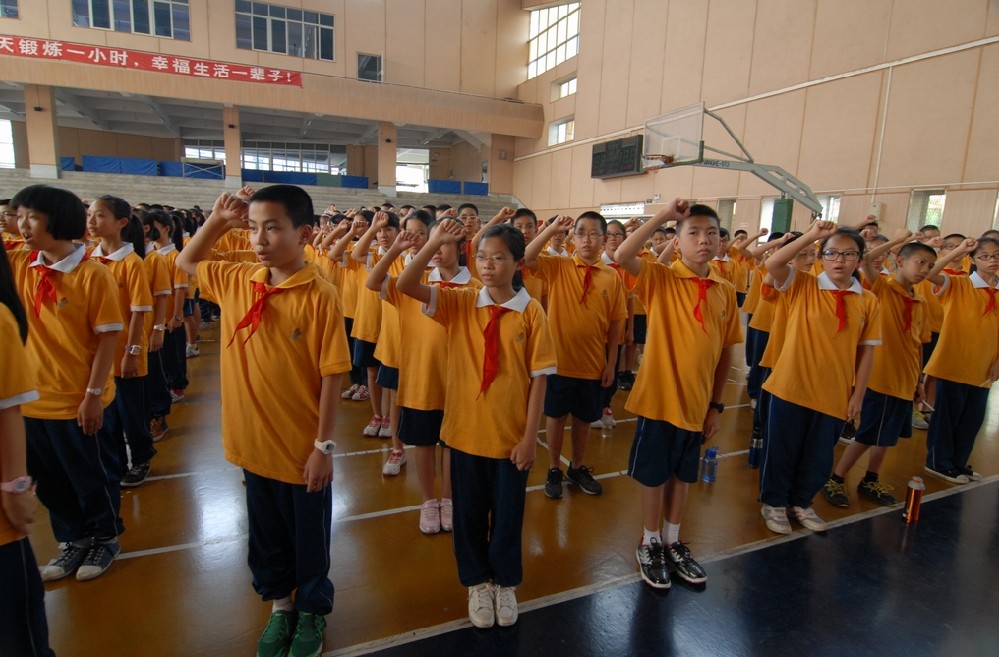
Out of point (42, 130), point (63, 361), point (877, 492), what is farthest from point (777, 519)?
point (42, 130)

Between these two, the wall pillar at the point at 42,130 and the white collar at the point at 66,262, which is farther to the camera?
the wall pillar at the point at 42,130

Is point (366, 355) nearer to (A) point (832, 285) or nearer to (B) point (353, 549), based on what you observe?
(B) point (353, 549)

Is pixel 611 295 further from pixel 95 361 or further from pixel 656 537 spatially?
pixel 95 361

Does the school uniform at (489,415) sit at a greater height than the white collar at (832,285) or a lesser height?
lesser

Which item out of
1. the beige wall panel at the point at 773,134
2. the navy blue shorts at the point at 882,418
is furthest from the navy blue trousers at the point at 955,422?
the beige wall panel at the point at 773,134

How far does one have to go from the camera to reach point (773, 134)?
11984mm

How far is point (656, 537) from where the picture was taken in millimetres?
2805

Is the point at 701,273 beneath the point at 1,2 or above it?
beneath

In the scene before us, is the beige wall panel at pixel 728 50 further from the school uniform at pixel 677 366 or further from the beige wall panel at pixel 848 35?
the school uniform at pixel 677 366

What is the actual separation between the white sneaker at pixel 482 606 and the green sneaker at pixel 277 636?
0.78m

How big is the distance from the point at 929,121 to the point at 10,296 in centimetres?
1229

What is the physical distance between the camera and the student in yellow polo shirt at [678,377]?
8.80 feet

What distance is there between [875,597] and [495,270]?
2651 millimetres

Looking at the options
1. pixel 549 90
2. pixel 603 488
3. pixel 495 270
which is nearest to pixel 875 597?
pixel 603 488
